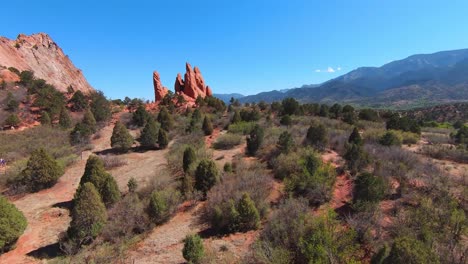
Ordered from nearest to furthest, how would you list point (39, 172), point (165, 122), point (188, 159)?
point (39, 172)
point (188, 159)
point (165, 122)

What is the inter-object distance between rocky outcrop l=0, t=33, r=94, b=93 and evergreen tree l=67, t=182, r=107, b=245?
48.9m

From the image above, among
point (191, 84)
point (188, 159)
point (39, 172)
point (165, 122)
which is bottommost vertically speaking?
point (188, 159)

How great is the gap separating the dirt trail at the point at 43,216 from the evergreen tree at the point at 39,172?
513mm

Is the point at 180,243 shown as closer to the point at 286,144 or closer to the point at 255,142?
the point at 286,144

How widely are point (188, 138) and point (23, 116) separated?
69.2 feet

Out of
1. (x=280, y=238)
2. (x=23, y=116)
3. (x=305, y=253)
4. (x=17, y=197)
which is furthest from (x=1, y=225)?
(x=23, y=116)

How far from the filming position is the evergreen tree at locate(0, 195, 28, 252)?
9344mm

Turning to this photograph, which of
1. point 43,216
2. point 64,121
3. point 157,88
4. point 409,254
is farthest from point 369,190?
point 157,88

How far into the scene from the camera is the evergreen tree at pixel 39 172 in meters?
14.7

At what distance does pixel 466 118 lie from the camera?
53.6 meters

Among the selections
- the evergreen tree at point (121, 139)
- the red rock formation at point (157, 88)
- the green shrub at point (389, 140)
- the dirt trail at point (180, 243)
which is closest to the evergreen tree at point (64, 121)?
the evergreen tree at point (121, 139)

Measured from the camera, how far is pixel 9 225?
376 inches

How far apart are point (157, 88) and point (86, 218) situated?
1717 inches

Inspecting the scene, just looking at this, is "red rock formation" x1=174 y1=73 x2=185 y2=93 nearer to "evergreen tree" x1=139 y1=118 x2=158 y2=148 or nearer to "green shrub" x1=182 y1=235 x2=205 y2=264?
"evergreen tree" x1=139 y1=118 x2=158 y2=148
